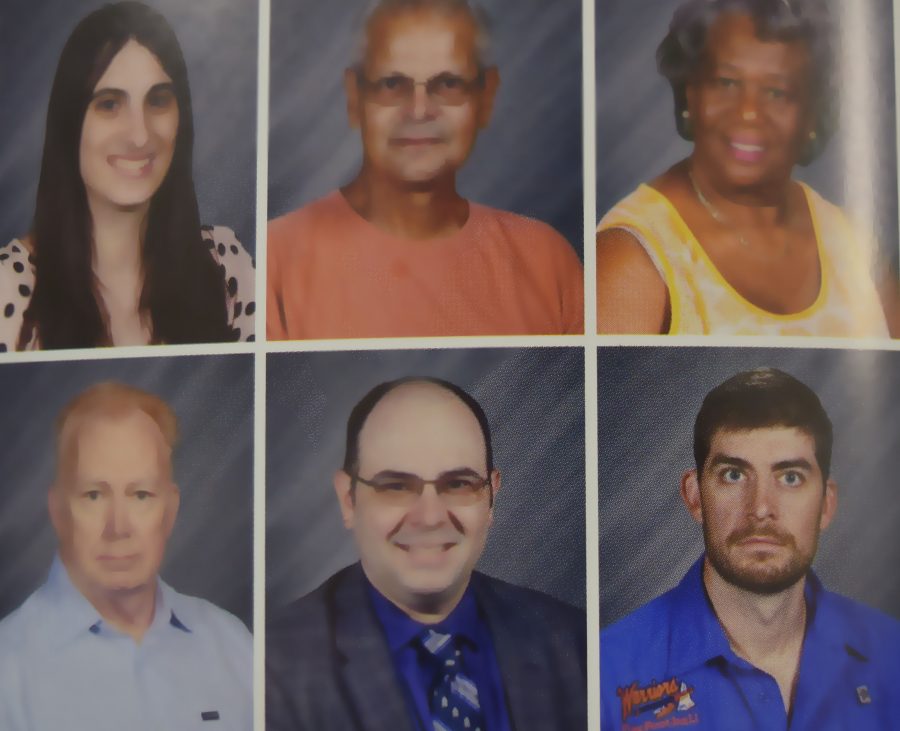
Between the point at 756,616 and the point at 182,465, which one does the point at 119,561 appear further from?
the point at 756,616

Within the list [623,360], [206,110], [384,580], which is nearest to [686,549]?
[623,360]

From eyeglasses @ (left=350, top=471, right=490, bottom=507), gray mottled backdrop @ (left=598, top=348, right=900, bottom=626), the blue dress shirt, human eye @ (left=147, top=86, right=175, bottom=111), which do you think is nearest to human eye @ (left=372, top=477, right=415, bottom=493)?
eyeglasses @ (left=350, top=471, right=490, bottom=507)

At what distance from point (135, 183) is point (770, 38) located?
810mm

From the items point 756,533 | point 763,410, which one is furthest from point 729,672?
point 763,410

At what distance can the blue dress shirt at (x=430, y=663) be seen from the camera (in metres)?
1.33

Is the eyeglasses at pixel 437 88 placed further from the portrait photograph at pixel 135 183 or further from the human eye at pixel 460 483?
the human eye at pixel 460 483

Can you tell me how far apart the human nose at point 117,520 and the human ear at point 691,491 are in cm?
67

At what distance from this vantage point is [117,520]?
4.70 feet

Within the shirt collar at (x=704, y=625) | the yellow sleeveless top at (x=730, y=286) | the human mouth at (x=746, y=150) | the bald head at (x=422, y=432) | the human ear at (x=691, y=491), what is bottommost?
the shirt collar at (x=704, y=625)

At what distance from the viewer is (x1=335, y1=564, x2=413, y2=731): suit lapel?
4.39ft

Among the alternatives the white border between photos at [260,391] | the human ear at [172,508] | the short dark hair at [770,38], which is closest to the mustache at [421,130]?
the white border between photos at [260,391]

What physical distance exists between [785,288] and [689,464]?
240 millimetres

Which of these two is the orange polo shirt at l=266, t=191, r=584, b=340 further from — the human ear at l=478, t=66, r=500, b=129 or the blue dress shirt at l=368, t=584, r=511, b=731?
the blue dress shirt at l=368, t=584, r=511, b=731

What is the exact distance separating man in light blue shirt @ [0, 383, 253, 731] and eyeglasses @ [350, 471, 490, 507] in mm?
242
